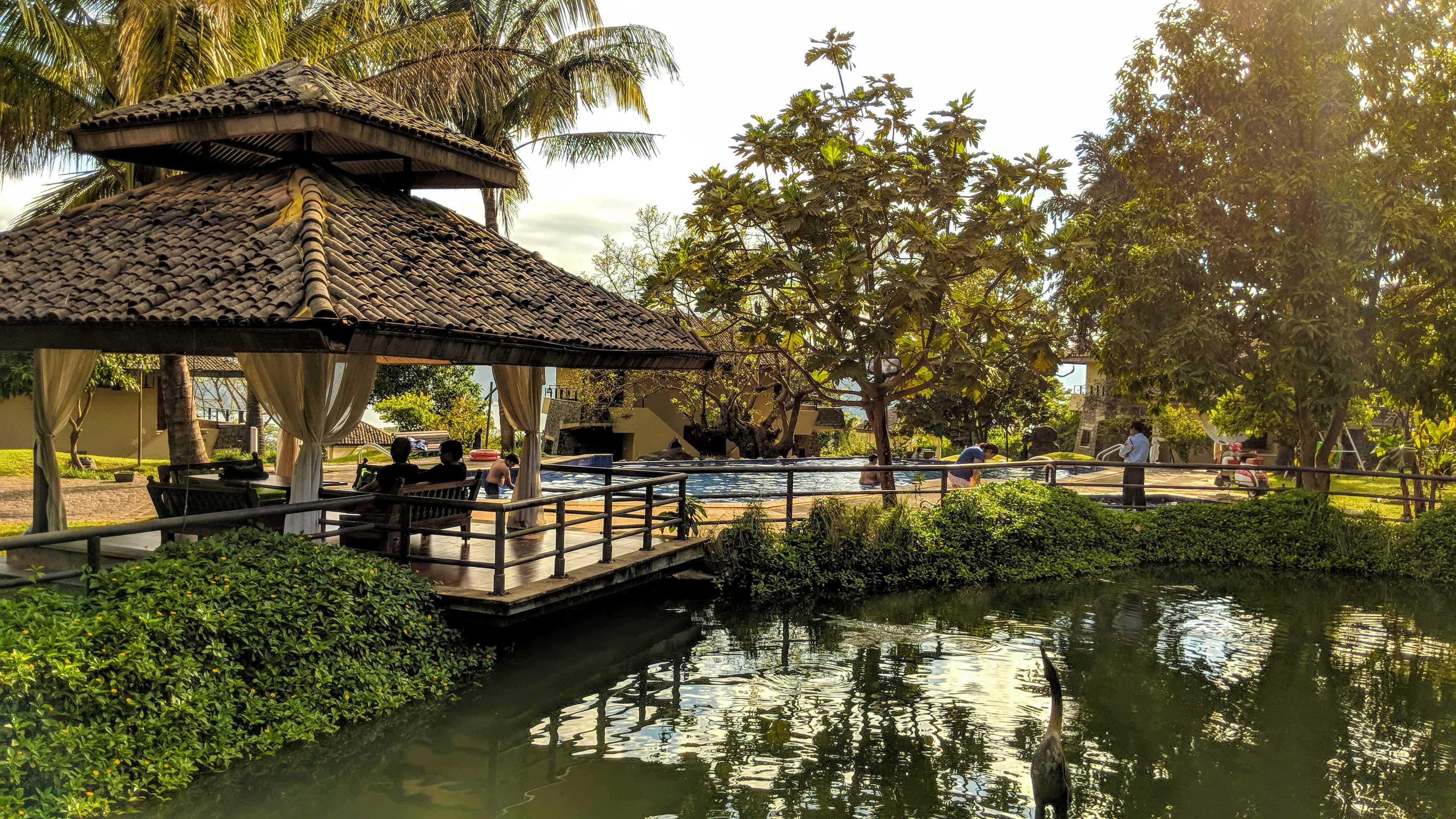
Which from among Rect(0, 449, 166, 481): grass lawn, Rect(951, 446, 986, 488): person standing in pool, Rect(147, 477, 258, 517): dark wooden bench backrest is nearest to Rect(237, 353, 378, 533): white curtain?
Rect(147, 477, 258, 517): dark wooden bench backrest

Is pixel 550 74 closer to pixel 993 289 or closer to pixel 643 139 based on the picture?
pixel 643 139

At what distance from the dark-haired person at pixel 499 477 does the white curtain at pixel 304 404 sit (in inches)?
201

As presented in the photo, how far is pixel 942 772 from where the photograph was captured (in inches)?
273

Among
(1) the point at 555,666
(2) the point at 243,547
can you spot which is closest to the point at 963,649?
(1) the point at 555,666

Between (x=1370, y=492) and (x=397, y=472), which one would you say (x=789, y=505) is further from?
(x=1370, y=492)

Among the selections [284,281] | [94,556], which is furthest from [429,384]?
[94,556]

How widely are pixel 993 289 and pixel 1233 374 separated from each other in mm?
3983

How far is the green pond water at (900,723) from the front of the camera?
641 centimetres

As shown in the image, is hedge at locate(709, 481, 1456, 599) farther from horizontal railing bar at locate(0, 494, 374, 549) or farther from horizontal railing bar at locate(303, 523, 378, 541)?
horizontal railing bar at locate(0, 494, 374, 549)

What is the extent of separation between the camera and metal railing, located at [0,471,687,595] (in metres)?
6.78

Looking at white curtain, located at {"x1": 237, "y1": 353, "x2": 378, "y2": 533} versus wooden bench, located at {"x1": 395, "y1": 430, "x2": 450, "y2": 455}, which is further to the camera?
wooden bench, located at {"x1": 395, "y1": 430, "x2": 450, "y2": 455}

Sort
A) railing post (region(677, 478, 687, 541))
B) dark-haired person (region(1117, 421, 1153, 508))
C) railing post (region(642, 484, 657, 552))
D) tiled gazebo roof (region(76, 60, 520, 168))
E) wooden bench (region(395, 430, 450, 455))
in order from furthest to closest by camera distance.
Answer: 1. wooden bench (region(395, 430, 450, 455))
2. dark-haired person (region(1117, 421, 1153, 508))
3. railing post (region(677, 478, 687, 541))
4. railing post (region(642, 484, 657, 552))
5. tiled gazebo roof (region(76, 60, 520, 168))

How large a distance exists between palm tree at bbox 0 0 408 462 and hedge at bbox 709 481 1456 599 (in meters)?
8.83

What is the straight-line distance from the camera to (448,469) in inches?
404
